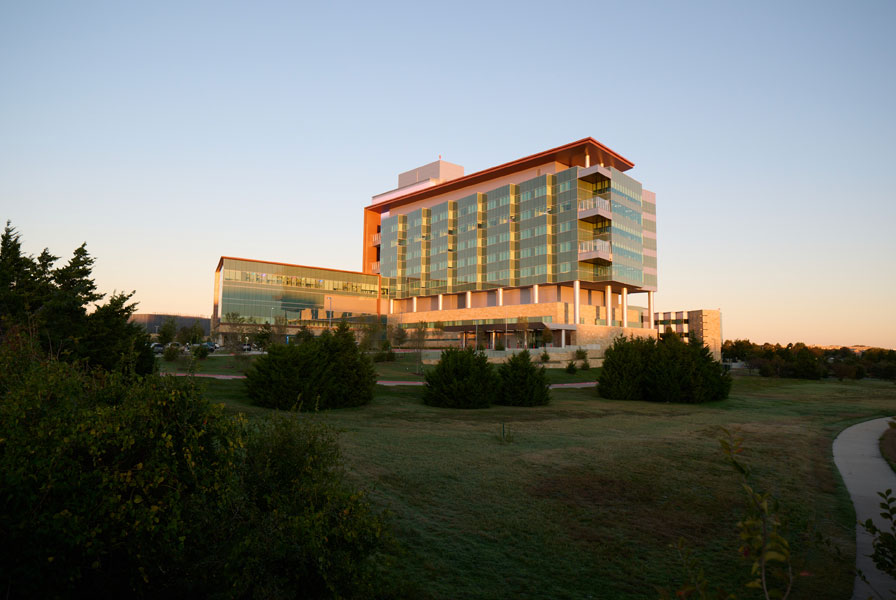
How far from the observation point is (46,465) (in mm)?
3994

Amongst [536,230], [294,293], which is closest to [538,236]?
[536,230]

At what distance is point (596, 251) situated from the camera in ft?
272

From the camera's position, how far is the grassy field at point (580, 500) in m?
5.95

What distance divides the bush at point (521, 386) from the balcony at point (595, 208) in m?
63.3

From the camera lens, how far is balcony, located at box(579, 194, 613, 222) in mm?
83062

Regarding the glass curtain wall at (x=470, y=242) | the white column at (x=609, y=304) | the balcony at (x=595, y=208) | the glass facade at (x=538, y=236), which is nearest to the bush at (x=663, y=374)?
the glass facade at (x=538, y=236)

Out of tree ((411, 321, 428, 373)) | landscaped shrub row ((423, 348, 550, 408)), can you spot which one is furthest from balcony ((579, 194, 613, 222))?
landscaped shrub row ((423, 348, 550, 408))

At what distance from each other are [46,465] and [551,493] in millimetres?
7197

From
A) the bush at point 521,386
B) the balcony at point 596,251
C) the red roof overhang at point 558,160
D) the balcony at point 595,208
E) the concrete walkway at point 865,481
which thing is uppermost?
the red roof overhang at point 558,160

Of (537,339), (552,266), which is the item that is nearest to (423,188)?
(552,266)

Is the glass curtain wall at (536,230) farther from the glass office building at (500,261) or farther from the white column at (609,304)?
the white column at (609,304)

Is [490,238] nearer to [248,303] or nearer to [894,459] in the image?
[248,303]

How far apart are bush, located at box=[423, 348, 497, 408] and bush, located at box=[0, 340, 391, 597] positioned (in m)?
17.3

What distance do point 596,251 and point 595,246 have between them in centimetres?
144
